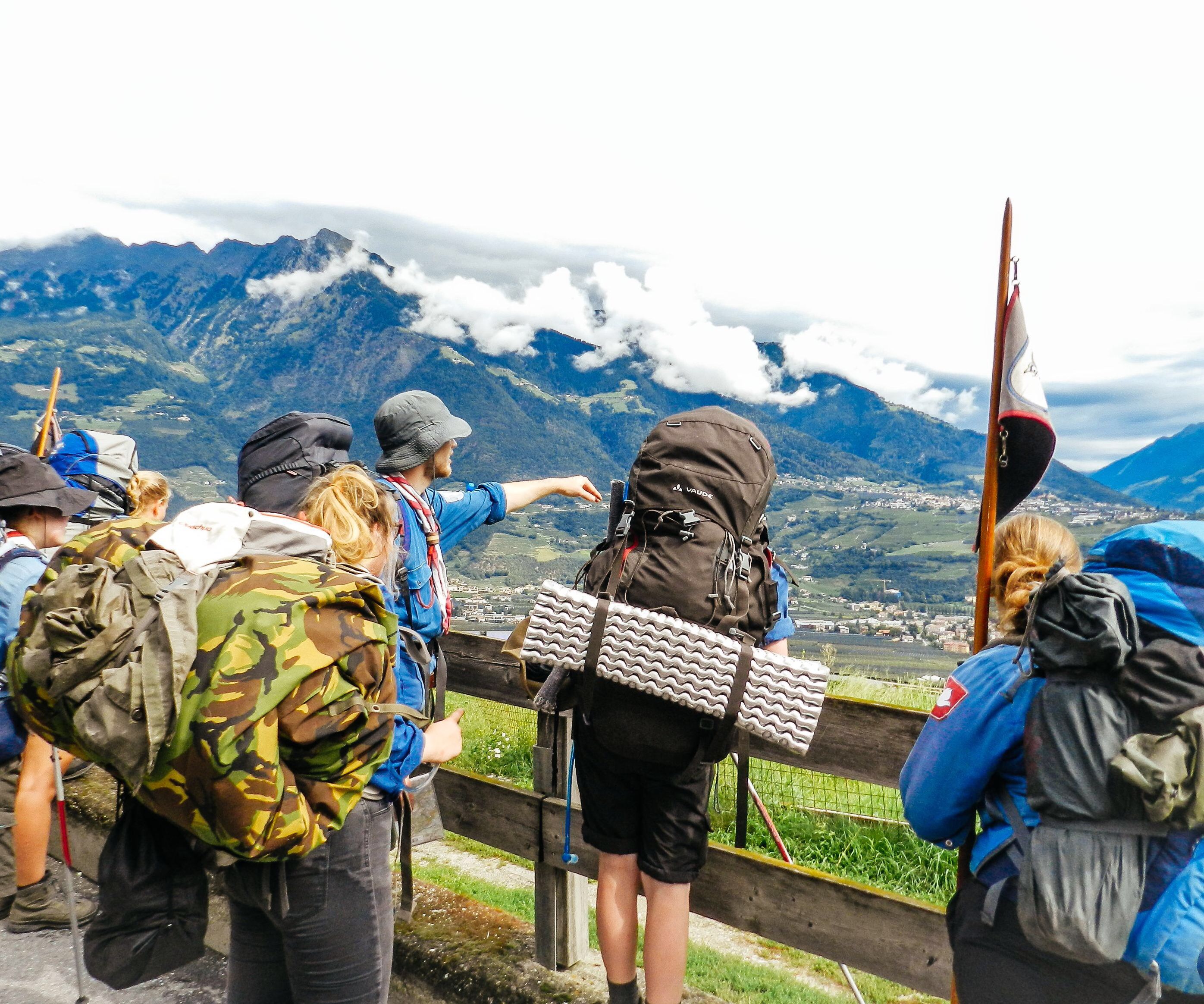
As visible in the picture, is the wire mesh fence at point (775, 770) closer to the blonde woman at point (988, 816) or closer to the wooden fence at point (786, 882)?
the wooden fence at point (786, 882)

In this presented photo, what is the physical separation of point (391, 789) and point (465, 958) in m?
1.47

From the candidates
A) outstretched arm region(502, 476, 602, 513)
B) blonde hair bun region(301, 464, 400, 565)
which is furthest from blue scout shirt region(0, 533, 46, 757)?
outstretched arm region(502, 476, 602, 513)

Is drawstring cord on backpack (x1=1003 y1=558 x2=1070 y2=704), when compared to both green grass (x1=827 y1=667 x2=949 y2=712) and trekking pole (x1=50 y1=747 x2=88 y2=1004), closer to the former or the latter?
trekking pole (x1=50 y1=747 x2=88 y2=1004)

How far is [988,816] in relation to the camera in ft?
6.62

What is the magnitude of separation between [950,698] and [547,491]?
2.41 meters

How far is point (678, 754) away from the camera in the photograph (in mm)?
2488

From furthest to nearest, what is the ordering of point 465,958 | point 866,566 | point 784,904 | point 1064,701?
point 866,566 < point 465,958 < point 784,904 < point 1064,701

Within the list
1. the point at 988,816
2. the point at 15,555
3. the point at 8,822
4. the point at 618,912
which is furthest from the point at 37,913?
the point at 988,816

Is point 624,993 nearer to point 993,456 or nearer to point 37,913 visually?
point 993,456

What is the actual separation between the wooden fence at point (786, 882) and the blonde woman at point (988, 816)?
640 mm

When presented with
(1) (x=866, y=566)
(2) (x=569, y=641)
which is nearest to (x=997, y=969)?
(2) (x=569, y=641)

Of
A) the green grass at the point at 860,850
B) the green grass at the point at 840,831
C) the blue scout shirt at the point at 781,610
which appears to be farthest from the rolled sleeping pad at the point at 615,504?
the green grass at the point at 860,850

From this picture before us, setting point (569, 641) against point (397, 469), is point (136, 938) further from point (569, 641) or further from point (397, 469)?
point (397, 469)

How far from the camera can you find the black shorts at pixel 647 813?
8.81 feet
